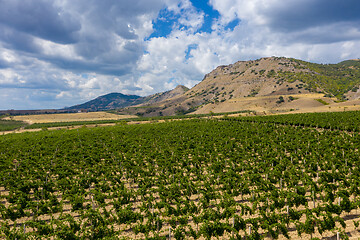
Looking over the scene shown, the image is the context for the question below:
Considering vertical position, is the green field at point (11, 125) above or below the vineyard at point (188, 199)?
above

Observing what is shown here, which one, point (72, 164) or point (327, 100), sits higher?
point (327, 100)

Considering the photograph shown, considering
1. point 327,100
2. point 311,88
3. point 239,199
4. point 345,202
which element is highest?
point 311,88

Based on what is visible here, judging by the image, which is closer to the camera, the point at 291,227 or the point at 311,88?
the point at 291,227

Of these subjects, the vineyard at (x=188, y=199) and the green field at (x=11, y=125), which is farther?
the green field at (x=11, y=125)

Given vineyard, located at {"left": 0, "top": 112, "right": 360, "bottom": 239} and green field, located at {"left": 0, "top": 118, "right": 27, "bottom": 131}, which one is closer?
vineyard, located at {"left": 0, "top": 112, "right": 360, "bottom": 239}

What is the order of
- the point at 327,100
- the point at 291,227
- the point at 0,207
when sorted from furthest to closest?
the point at 327,100 → the point at 0,207 → the point at 291,227

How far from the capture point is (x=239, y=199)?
18.5m

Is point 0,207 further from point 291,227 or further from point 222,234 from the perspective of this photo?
point 291,227

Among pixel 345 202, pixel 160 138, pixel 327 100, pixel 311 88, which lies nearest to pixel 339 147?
pixel 345 202

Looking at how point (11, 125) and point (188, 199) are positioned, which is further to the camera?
point (11, 125)

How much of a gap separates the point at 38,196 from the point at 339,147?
42240mm

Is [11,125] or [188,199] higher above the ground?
[11,125]

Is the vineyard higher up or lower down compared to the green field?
lower down

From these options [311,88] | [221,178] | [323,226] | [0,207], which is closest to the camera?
[323,226]
